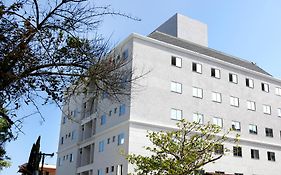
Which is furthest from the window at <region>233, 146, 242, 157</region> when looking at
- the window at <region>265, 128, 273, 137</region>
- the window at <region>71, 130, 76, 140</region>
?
the window at <region>71, 130, 76, 140</region>

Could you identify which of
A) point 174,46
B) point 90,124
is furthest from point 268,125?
point 90,124

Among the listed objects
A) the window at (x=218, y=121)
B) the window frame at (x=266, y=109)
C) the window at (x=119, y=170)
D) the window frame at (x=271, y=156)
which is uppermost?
the window frame at (x=266, y=109)

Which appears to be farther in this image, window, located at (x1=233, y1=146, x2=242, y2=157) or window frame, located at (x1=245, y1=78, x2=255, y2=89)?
window frame, located at (x1=245, y1=78, x2=255, y2=89)

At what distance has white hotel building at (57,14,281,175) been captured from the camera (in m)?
32.3

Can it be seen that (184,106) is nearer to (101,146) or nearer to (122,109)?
(122,109)

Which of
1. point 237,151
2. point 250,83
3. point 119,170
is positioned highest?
point 250,83

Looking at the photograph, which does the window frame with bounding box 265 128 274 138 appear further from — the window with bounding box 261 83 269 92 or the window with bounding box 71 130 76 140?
the window with bounding box 71 130 76 140

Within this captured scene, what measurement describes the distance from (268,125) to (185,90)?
12.0 meters

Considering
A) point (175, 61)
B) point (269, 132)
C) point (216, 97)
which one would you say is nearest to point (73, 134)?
point (175, 61)

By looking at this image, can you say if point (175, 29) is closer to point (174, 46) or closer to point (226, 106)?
point (174, 46)

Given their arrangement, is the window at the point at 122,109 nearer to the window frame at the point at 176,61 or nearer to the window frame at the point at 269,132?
the window frame at the point at 176,61

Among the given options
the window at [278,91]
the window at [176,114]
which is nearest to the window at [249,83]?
the window at [278,91]

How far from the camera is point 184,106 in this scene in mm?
34344

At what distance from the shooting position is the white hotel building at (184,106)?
3234 cm
